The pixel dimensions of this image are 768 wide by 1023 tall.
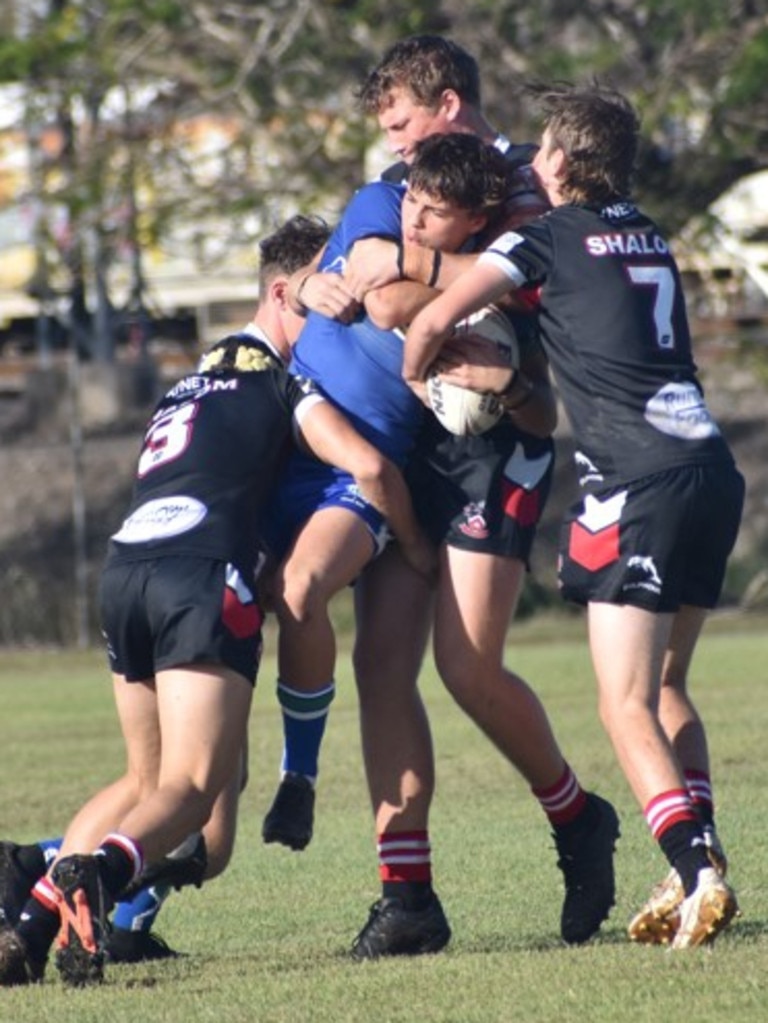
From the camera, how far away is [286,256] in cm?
693

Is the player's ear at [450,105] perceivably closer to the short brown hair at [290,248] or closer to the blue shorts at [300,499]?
the short brown hair at [290,248]

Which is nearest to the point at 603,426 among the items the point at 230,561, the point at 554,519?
the point at 230,561

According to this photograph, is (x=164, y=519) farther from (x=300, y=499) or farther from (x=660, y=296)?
(x=660, y=296)

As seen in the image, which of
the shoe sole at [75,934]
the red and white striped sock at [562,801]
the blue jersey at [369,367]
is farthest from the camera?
the red and white striped sock at [562,801]

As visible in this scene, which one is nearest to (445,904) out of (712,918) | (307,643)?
(307,643)

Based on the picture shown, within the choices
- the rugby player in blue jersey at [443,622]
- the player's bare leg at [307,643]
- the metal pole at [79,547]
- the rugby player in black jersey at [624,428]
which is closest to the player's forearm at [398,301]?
the rugby player in blue jersey at [443,622]

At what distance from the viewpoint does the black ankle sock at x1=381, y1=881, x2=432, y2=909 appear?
6488mm

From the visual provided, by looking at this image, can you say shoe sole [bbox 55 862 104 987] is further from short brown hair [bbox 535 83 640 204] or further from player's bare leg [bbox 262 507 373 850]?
short brown hair [bbox 535 83 640 204]

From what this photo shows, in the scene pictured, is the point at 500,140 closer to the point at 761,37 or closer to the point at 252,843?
the point at 252,843

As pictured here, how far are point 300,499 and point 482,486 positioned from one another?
0.52 meters

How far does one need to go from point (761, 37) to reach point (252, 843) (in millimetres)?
15008

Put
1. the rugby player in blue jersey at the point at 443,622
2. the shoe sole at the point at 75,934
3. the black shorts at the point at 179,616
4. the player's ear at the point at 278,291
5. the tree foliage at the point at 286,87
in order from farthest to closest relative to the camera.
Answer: the tree foliage at the point at 286,87, the player's ear at the point at 278,291, the rugby player in blue jersey at the point at 443,622, the black shorts at the point at 179,616, the shoe sole at the point at 75,934

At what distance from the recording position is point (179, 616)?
5996 millimetres

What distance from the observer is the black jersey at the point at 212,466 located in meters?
6.16
